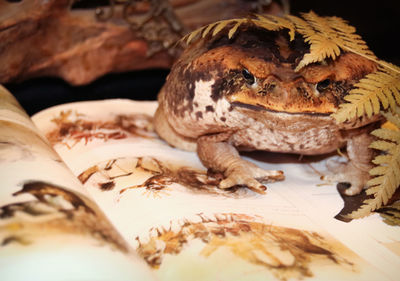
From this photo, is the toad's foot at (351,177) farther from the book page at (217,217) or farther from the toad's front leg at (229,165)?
the toad's front leg at (229,165)

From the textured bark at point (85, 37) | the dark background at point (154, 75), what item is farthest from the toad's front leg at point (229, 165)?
the textured bark at point (85, 37)

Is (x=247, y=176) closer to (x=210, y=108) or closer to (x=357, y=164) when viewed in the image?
(x=210, y=108)

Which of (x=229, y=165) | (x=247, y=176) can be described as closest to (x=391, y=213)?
(x=247, y=176)

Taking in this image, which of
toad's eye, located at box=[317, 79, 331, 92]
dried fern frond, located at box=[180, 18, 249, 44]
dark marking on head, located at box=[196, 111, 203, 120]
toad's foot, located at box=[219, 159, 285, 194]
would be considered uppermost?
dried fern frond, located at box=[180, 18, 249, 44]

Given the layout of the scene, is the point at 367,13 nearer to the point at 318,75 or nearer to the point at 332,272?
the point at 318,75

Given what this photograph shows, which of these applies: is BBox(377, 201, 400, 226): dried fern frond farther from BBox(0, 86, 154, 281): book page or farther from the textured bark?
the textured bark

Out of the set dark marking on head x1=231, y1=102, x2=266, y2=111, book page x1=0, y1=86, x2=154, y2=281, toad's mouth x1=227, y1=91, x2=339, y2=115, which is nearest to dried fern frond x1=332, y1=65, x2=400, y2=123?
toad's mouth x1=227, y1=91, x2=339, y2=115

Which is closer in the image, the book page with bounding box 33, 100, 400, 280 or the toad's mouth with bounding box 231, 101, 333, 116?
the book page with bounding box 33, 100, 400, 280
